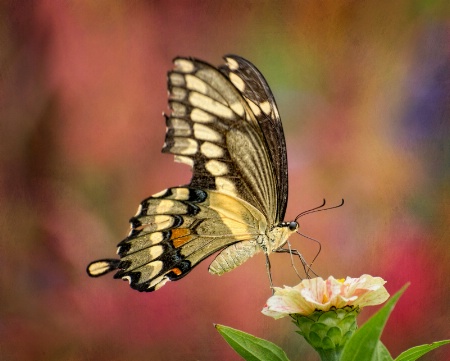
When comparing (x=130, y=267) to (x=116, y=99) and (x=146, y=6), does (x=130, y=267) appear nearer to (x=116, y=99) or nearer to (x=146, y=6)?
(x=116, y=99)

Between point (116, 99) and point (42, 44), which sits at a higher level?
point (42, 44)

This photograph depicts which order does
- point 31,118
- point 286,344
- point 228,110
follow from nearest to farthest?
point 228,110 → point 286,344 → point 31,118

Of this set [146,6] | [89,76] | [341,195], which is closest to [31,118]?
[89,76]

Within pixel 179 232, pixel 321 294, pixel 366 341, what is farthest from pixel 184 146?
pixel 366 341

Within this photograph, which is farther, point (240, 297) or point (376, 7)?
point (376, 7)

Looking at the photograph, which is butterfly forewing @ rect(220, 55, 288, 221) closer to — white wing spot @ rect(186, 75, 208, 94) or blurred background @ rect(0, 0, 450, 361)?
white wing spot @ rect(186, 75, 208, 94)

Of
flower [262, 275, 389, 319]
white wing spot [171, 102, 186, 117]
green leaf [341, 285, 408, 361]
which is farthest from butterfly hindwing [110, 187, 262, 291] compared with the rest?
green leaf [341, 285, 408, 361]

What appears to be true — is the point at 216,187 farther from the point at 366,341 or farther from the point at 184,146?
the point at 366,341

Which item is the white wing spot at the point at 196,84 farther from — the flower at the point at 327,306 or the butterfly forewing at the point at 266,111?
the flower at the point at 327,306
